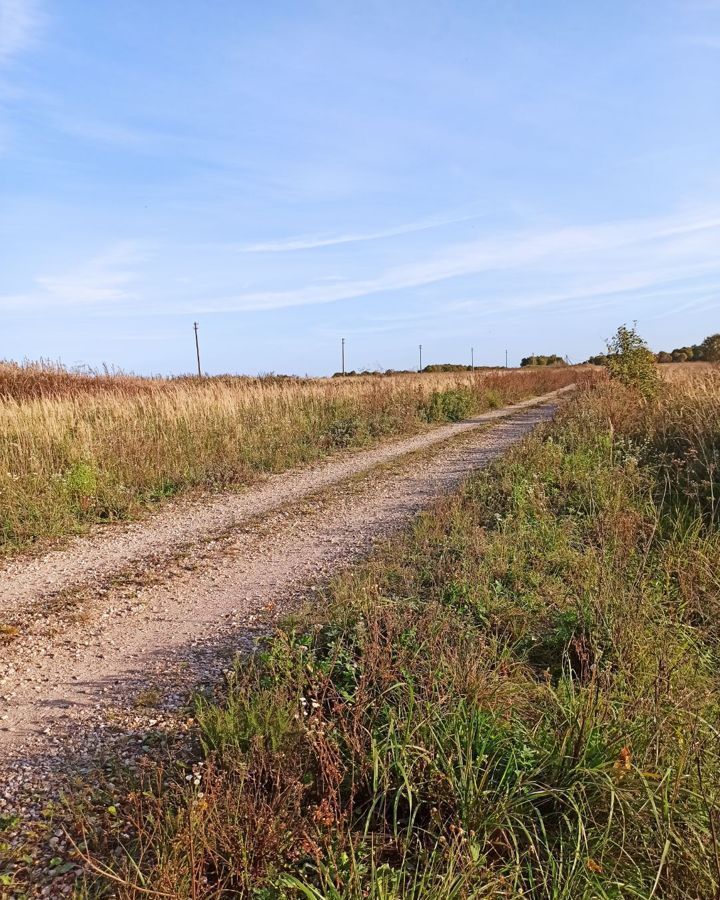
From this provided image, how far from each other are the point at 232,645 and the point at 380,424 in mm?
10848

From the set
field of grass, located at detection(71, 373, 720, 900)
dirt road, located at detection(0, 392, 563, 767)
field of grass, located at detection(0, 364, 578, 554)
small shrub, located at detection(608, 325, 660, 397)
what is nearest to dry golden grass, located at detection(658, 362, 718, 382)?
small shrub, located at detection(608, 325, 660, 397)

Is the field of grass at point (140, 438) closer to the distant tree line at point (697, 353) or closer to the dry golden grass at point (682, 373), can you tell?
the dry golden grass at point (682, 373)

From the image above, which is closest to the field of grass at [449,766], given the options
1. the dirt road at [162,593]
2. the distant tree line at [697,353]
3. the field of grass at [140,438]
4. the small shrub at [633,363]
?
the dirt road at [162,593]

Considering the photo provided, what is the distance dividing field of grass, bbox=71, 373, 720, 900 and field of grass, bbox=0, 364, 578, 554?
14.5ft

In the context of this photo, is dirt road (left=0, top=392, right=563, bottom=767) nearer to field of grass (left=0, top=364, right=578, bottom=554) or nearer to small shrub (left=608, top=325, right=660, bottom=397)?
Answer: field of grass (left=0, top=364, right=578, bottom=554)

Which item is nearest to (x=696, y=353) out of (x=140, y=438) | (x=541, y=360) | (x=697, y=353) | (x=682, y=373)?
(x=697, y=353)

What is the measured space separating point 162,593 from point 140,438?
5.40 m

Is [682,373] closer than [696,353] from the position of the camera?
Yes

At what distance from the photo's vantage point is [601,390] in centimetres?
1580

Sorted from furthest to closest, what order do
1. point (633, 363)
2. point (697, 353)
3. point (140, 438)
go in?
point (697, 353), point (633, 363), point (140, 438)

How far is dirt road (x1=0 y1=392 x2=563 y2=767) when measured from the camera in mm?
3250

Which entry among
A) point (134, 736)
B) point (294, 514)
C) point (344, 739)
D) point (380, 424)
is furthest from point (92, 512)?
point (380, 424)

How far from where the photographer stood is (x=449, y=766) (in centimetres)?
221

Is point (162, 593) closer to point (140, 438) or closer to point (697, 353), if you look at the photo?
point (140, 438)
